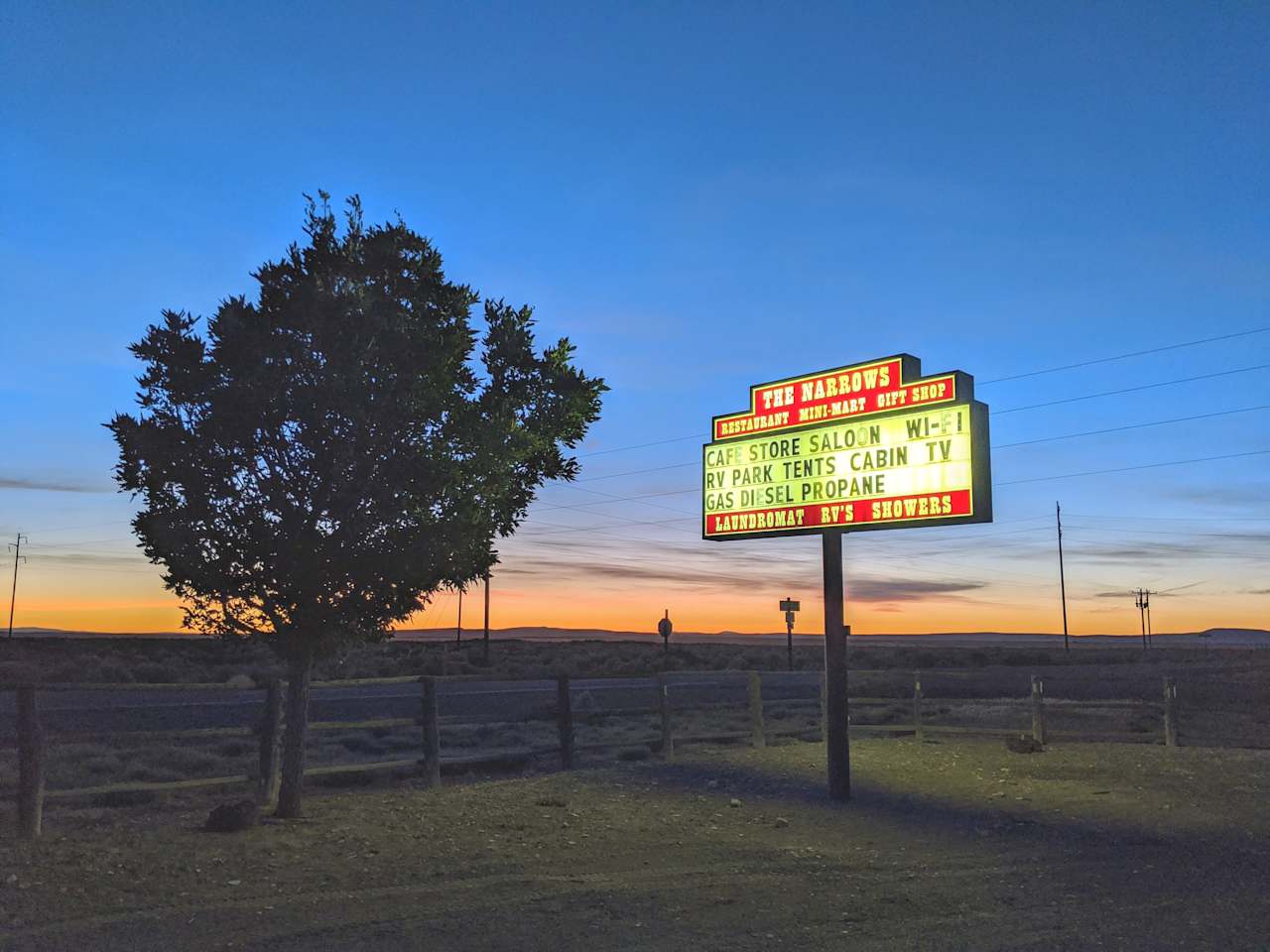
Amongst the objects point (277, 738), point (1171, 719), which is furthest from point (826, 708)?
point (277, 738)

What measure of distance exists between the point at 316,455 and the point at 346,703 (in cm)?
2459

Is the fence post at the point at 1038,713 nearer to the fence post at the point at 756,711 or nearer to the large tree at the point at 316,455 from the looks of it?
the fence post at the point at 756,711

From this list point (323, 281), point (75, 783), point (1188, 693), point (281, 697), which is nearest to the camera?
point (323, 281)

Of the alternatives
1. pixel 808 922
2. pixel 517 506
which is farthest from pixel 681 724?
pixel 808 922

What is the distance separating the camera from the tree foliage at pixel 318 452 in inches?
429

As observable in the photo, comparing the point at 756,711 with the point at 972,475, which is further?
the point at 756,711

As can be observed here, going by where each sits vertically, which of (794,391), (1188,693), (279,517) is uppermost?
(794,391)

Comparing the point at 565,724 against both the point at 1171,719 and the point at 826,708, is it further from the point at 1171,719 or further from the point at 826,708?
the point at 1171,719

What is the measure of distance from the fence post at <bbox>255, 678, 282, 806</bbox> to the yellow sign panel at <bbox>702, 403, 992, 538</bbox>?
728 centimetres

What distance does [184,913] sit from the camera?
7.64 meters

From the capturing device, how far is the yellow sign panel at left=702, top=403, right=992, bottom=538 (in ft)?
44.4

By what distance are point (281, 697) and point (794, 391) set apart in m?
8.84

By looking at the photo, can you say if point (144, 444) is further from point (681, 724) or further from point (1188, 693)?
point (1188, 693)

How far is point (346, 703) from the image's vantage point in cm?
3362
